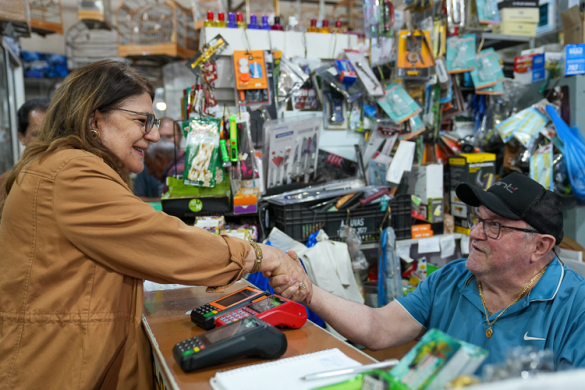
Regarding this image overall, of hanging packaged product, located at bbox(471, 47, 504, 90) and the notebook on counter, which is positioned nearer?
the notebook on counter

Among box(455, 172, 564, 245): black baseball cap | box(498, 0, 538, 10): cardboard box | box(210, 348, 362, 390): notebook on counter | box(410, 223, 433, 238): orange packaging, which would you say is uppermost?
box(498, 0, 538, 10): cardboard box

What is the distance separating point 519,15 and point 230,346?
4.44m

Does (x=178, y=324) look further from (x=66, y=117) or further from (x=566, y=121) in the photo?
(x=566, y=121)

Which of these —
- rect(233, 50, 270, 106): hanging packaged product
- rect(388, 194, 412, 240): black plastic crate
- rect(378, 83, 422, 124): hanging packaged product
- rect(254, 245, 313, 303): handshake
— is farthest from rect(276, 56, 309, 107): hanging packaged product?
rect(254, 245, 313, 303): handshake

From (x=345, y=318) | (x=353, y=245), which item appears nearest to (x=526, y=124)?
(x=353, y=245)

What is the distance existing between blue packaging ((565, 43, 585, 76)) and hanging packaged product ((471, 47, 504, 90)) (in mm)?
485

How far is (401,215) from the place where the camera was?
3285 millimetres

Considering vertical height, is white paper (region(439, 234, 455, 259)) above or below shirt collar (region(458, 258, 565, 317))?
below

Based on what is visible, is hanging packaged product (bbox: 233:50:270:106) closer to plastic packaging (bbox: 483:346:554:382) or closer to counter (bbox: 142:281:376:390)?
counter (bbox: 142:281:376:390)

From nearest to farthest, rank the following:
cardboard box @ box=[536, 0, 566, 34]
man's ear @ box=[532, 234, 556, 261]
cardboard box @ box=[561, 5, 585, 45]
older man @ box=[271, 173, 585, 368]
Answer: older man @ box=[271, 173, 585, 368] < man's ear @ box=[532, 234, 556, 261] < cardboard box @ box=[561, 5, 585, 45] < cardboard box @ box=[536, 0, 566, 34]

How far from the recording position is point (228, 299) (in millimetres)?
1597

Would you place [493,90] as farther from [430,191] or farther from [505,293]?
[505,293]

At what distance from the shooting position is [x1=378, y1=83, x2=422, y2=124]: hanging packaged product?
353 centimetres

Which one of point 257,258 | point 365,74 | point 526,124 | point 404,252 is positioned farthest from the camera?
point 526,124
